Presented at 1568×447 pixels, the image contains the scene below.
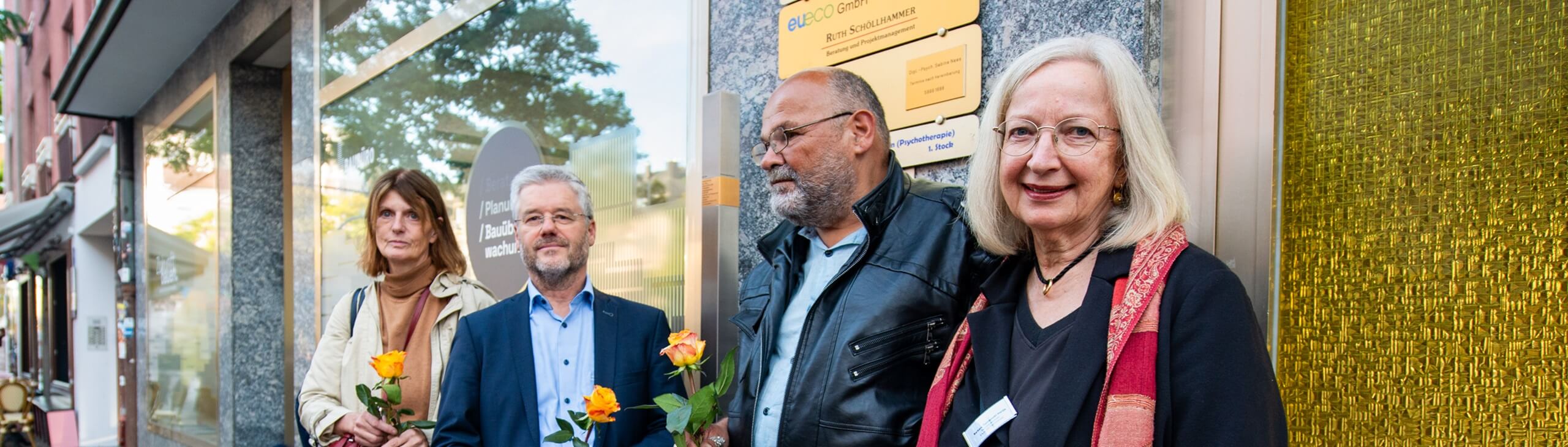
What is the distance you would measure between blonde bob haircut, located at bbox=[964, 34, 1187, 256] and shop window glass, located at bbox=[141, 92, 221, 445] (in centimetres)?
768

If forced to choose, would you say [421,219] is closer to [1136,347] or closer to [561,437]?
[561,437]

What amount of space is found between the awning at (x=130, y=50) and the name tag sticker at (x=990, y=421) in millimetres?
7474

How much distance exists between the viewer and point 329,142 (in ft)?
20.0

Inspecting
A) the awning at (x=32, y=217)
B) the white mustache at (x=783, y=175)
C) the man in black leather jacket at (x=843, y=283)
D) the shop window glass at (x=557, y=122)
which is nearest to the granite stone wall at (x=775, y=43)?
the shop window glass at (x=557, y=122)

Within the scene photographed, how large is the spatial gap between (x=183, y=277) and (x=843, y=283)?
8542mm

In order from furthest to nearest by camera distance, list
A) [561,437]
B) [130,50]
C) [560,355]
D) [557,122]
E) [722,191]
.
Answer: [130,50], [557,122], [722,191], [560,355], [561,437]

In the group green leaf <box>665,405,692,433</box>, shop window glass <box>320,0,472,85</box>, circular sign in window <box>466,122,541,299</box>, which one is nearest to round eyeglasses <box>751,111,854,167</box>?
green leaf <box>665,405,692,433</box>

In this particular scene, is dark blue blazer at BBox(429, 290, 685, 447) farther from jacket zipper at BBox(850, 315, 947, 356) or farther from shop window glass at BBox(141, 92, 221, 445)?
shop window glass at BBox(141, 92, 221, 445)

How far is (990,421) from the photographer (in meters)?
1.60

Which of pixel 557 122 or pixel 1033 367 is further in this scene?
pixel 557 122

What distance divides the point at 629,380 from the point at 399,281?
0.93 metres

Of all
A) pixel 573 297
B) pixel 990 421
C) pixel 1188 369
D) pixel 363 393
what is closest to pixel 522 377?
pixel 573 297

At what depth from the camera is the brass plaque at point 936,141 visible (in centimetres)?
256

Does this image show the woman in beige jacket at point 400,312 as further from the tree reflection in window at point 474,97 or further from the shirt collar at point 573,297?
the tree reflection in window at point 474,97
